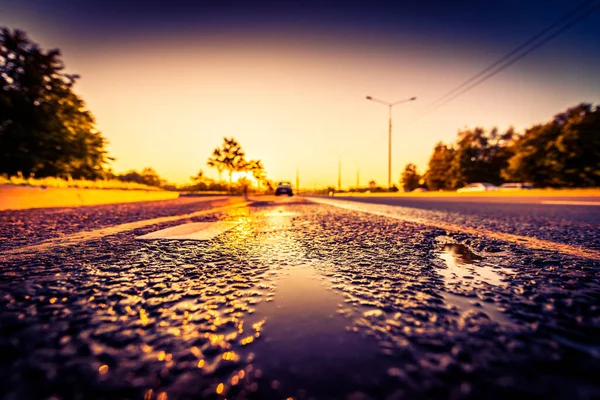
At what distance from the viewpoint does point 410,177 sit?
89688 millimetres

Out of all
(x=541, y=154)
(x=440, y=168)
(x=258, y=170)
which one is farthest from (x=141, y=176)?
(x=541, y=154)

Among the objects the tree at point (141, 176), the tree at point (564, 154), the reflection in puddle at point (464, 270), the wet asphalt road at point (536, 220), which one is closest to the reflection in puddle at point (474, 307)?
the reflection in puddle at point (464, 270)

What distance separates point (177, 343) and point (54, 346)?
0.26m

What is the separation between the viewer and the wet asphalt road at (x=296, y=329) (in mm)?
501

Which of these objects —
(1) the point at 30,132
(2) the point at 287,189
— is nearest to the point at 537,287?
(1) the point at 30,132

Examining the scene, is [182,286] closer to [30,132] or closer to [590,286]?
[590,286]

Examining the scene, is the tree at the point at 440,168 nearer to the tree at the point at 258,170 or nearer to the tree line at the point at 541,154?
the tree line at the point at 541,154

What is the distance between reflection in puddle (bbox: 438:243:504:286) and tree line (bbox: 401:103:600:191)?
4769 centimetres

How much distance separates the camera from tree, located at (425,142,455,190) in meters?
60.2

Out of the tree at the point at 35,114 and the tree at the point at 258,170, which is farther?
the tree at the point at 258,170

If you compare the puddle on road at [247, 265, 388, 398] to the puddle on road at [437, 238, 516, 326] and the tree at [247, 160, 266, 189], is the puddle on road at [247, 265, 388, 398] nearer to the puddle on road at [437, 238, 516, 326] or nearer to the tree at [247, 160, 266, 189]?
the puddle on road at [437, 238, 516, 326]

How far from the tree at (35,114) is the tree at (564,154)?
1980 inches

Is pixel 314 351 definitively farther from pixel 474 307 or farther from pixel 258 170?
pixel 258 170

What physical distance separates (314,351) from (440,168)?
7127cm
